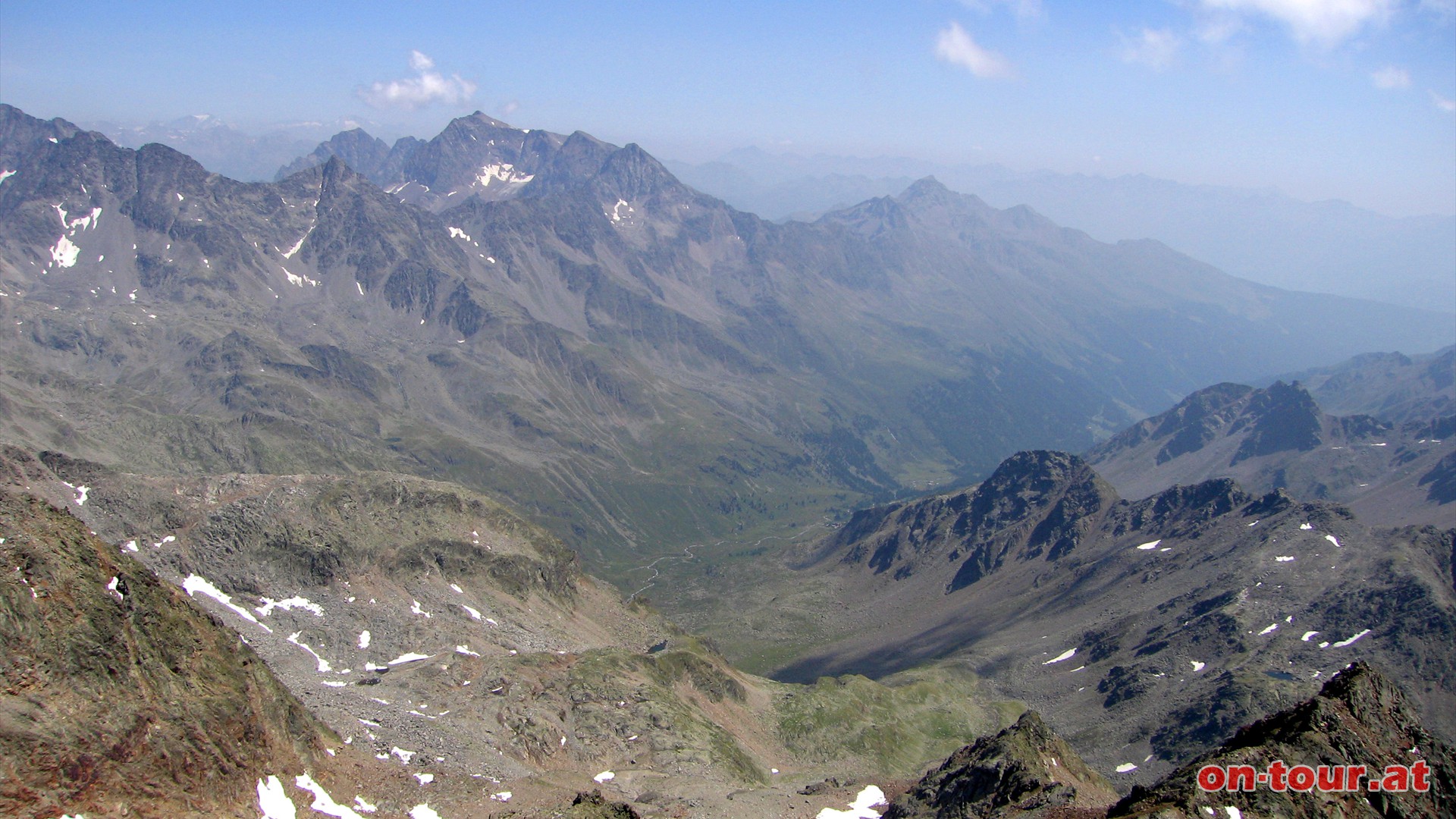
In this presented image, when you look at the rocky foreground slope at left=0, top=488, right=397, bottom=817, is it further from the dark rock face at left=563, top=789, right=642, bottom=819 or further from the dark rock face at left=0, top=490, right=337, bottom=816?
the dark rock face at left=563, top=789, right=642, bottom=819

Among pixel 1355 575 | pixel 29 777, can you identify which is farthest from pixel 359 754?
pixel 1355 575

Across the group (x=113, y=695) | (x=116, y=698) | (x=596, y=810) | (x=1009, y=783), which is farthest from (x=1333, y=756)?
(x=113, y=695)

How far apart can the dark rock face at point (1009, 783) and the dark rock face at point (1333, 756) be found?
54.8 feet

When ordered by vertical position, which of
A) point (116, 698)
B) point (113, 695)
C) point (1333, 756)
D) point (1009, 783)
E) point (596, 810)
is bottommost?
point (1009, 783)

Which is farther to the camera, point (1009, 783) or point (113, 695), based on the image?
point (1009, 783)

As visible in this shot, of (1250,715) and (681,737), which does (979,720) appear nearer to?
(1250,715)

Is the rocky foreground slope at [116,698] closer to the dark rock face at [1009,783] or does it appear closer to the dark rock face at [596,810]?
the dark rock face at [596,810]

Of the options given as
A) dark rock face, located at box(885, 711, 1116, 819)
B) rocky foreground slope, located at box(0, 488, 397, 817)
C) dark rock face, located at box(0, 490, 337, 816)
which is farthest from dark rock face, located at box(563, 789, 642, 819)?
dark rock face, located at box(885, 711, 1116, 819)

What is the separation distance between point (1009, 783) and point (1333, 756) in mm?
29732

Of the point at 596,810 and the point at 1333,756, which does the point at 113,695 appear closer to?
the point at 596,810

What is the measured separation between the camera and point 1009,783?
254 feet

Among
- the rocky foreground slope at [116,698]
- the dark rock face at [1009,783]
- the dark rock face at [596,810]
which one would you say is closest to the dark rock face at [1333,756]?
the dark rock face at [1009,783]

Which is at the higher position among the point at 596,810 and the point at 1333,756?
the point at 1333,756

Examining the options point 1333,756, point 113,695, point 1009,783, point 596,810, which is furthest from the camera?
point 1009,783
